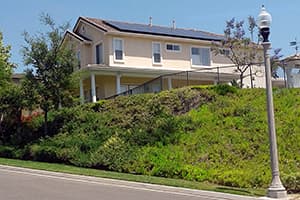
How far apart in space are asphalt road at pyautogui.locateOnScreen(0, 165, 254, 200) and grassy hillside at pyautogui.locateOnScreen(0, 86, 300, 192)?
2.42 m

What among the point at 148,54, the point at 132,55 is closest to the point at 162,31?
the point at 148,54

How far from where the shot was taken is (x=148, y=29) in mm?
37500

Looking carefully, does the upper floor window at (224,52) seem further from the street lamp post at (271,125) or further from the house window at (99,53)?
the street lamp post at (271,125)

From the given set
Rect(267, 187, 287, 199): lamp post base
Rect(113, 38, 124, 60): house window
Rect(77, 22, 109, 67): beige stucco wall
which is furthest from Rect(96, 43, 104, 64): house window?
Rect(267, 187, 287, 199): lamp post base

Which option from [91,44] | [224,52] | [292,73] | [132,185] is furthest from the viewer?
[224,52]

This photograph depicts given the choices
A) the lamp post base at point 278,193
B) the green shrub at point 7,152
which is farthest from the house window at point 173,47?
the lamp post base at point 278,193

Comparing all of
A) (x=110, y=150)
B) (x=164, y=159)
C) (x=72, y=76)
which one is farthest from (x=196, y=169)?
(x=72, y=76)

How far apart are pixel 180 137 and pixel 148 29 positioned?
18.3 metres

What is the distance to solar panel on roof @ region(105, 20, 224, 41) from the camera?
3597 centimetres

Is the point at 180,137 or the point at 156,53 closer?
the point at 180,137

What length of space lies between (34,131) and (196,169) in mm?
13386

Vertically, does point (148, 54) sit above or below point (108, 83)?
above

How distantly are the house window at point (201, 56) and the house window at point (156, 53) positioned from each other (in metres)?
3.08

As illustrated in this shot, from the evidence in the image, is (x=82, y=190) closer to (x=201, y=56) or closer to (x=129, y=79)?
(x=129, y=79)
